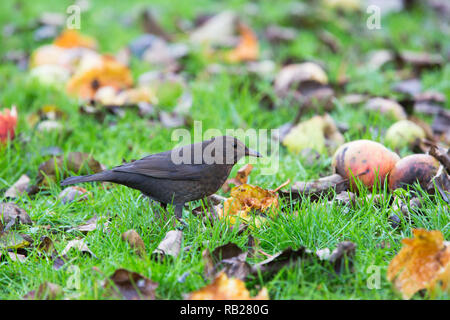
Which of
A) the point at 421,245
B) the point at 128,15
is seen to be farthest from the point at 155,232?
the point at 128,15

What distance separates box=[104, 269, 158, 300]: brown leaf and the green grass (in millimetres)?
59

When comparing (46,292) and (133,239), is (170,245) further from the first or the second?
(46,292)

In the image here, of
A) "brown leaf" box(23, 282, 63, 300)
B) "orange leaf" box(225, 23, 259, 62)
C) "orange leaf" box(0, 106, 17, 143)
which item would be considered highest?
"orange leaf" box(225, 23, 259, 62)

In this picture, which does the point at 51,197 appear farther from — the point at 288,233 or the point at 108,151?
the point at 288,233

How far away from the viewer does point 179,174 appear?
363 cm

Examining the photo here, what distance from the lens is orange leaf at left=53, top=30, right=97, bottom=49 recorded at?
6.64 meters

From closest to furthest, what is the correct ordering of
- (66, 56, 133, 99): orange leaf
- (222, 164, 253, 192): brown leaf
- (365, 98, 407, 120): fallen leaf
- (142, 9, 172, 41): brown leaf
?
(222, 164, 253, 192): brown leaf → (365, 98, 407, 120): fallen leaf → (66, 56, 133, 99): orange leaf → (142, 9, 172, 41): brown leaf

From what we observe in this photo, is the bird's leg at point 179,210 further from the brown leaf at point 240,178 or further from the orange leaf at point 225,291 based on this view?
the orange leaf at point 225,291

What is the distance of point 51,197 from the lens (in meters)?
3.89

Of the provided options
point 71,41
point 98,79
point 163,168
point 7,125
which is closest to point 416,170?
point 163,168

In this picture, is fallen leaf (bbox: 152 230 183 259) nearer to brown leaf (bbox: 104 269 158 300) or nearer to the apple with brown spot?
brown leaf (bbox: 104 269 158 300)

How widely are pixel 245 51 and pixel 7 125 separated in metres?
3.11

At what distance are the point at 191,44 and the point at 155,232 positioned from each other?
162 inches

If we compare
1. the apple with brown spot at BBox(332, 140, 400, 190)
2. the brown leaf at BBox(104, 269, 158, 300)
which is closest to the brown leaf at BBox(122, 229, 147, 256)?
the brown leaf at BBox(104, 269, 158, 300)
